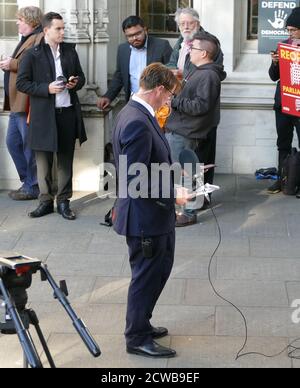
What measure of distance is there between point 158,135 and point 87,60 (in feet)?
14.2

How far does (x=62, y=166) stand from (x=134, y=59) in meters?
1.40

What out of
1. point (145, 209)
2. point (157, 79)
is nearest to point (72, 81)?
point (157, 79)

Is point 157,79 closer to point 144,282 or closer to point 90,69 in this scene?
point 144,282

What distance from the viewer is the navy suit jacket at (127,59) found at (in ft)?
33.0

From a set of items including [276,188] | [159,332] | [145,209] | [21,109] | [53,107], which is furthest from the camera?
[276,188]

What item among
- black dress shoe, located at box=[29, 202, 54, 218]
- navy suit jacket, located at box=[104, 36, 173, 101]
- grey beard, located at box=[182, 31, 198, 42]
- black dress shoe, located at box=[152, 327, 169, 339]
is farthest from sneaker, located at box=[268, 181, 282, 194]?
black dress shoe, located at box=[152, 327, 169, 339]

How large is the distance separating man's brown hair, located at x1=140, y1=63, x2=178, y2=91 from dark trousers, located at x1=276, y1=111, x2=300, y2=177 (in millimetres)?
4222

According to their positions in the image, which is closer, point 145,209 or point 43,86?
point 145,209

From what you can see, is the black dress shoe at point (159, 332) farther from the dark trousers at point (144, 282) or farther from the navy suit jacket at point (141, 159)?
the navy suit jacket at point (141, 159)

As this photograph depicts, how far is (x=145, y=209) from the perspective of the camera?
6.18 metres

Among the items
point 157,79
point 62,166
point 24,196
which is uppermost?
point 157,79

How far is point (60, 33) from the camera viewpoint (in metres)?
9.37
